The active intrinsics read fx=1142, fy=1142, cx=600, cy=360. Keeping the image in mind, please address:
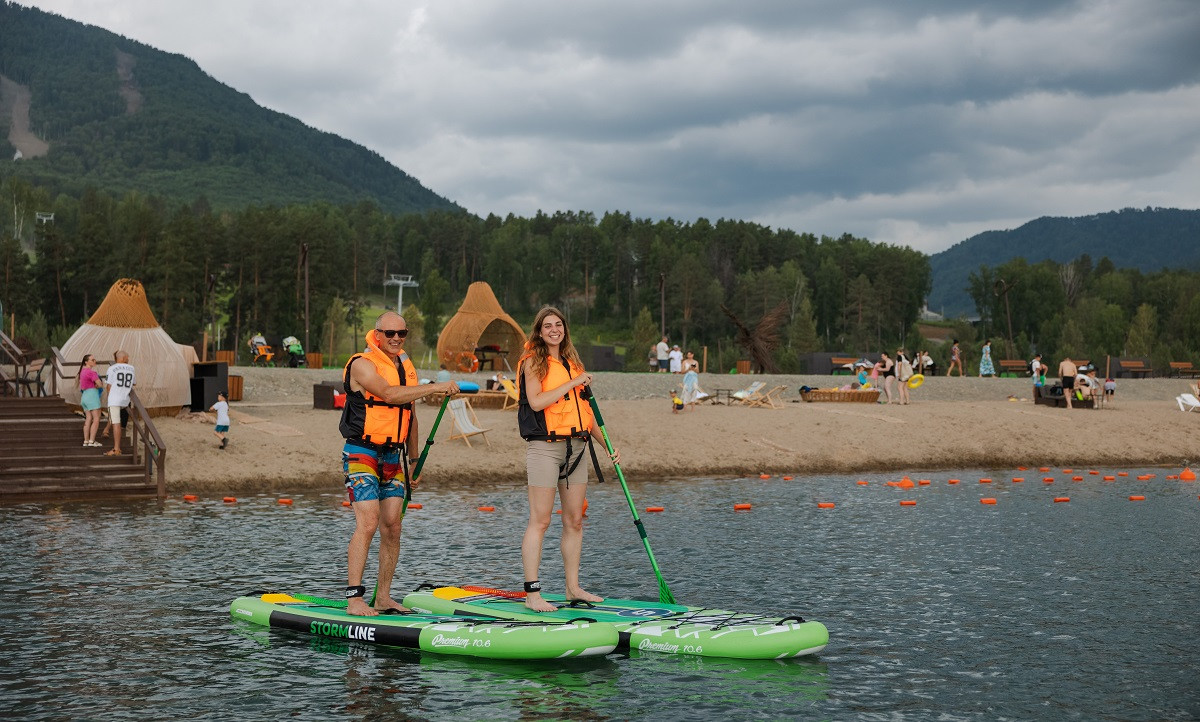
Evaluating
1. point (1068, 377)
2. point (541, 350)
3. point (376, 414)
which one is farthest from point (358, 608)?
point (1068, 377)

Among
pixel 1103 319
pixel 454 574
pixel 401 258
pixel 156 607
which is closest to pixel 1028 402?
pixel 454 574

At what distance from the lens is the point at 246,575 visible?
519 inches

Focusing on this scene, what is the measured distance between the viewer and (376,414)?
31.0 ft

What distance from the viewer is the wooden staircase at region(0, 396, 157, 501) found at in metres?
20.2

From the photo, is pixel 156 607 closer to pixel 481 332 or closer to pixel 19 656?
pixel 19 656

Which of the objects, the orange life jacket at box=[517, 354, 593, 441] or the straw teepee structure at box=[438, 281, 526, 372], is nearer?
the orange life jacket at box=[517, 354, 593, 441]

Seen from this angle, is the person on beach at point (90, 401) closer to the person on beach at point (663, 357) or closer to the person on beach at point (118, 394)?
the person on beach at point (118, 394)

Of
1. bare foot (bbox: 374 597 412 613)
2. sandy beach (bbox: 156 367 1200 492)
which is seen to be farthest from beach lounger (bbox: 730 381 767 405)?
bare foot (bbox: 374 597 412 613)

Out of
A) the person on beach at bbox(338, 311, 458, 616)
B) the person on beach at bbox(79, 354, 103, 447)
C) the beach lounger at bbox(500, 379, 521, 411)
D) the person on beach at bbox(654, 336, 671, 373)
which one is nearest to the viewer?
the person on beach at bbox(338, 311, 458, 616)

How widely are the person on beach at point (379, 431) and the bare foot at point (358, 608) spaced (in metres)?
0.27

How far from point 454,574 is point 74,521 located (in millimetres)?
7505

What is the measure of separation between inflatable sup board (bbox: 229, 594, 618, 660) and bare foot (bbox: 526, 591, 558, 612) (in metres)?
0.32

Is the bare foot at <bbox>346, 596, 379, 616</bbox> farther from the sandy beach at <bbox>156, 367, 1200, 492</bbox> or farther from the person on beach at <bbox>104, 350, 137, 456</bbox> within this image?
the person on beach at <bbox>104, 350, 137, 456</bbox>

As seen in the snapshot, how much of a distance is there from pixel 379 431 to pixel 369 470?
13.3 inches
